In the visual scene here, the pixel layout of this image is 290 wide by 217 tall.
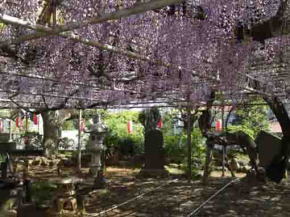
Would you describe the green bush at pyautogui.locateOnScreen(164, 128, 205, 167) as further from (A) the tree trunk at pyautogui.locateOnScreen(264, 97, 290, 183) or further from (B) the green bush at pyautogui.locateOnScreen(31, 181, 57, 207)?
(B) the green bush at pyautogui.locateOnScreen(31, 181, 57, 207)

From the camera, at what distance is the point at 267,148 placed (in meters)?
9.06

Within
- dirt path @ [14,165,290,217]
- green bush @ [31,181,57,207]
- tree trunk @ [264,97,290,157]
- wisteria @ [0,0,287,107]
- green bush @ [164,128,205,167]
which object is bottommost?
dirt path @ [14,165,290,217]

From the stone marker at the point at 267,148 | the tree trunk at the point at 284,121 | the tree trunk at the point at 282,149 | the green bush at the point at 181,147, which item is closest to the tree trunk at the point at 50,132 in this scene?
the green bush at the point at 181,147

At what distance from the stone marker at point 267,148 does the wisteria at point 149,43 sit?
3.12 metres

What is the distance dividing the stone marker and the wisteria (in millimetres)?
3120

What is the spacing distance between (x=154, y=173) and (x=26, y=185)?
4341 mm

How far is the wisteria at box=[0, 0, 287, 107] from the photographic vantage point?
2.90m

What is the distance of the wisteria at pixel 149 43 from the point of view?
2900 mm

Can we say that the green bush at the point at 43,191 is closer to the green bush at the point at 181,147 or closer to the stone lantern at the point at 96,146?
the stone lantern at the point at 96,146

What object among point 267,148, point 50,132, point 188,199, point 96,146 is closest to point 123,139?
point 50,132

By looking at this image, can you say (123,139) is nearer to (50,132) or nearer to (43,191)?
(50,132)

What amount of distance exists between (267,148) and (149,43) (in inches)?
237

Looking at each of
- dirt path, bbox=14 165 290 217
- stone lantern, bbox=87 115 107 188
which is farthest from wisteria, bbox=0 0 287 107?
stone lantern, bbox=87 115 107 188

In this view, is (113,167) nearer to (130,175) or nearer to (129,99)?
(130,175)
